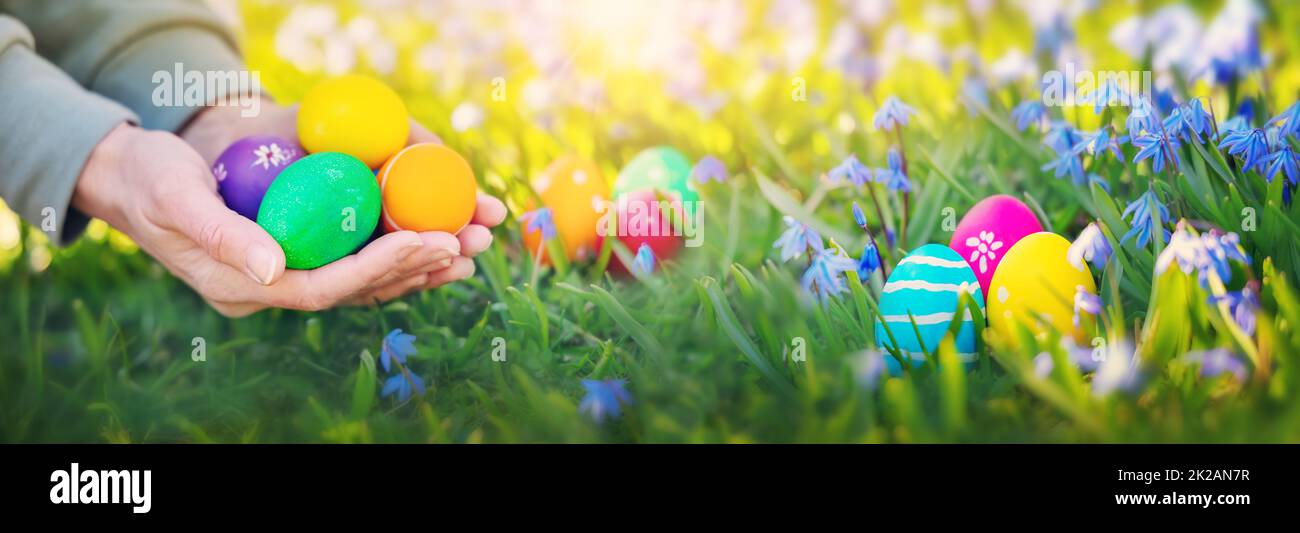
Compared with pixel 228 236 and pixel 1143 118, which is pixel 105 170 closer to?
pixel 228 236

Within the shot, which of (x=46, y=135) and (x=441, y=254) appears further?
(x=46, y=135)

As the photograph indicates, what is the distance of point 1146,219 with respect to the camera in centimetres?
129

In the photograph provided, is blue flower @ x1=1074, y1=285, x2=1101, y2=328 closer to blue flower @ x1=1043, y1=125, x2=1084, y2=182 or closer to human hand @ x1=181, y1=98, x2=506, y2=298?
blue flower @ x1=1043, y1=125, x2=1084, y2=182

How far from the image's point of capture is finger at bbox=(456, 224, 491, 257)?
5.00 ft

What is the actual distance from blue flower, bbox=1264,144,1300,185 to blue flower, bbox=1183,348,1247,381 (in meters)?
0.34

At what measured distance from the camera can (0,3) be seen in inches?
74.3

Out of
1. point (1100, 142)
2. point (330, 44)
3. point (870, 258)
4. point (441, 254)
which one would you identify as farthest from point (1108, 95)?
point (330, 44)

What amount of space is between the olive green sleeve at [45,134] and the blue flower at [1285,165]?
162 centimetres

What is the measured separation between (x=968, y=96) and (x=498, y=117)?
3.60 ft

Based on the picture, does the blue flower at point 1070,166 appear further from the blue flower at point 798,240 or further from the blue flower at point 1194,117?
the blue flower at point 798,240

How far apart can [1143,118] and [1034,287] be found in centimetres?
31

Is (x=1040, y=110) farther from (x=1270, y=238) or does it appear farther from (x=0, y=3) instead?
(x=0, y=3)

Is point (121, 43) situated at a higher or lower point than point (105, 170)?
higher
